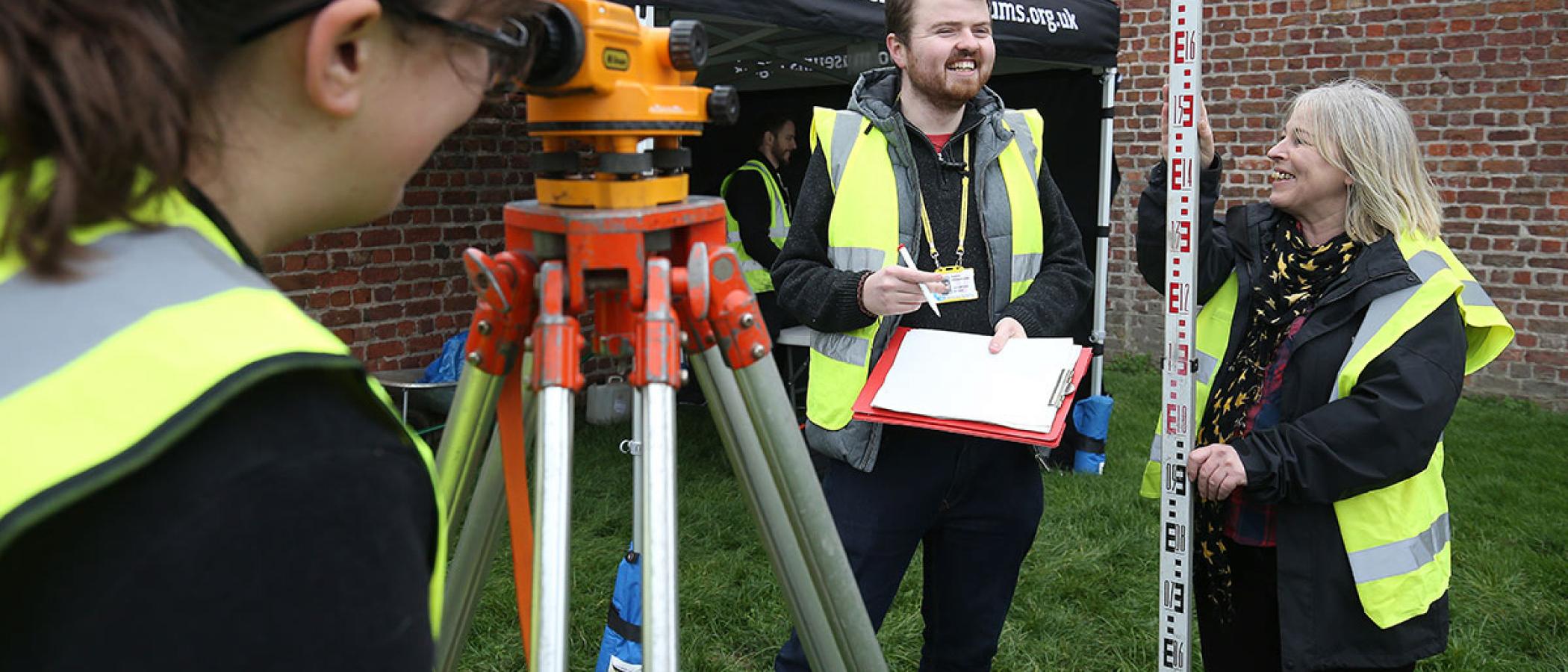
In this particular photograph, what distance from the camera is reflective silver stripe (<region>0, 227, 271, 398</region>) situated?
23.4 inches

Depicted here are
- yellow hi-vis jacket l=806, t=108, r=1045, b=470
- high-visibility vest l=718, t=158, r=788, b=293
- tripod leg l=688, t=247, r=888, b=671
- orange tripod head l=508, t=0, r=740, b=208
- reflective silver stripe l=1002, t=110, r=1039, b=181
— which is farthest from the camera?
high-visibility vest l=718, t=158, r=788, b=293

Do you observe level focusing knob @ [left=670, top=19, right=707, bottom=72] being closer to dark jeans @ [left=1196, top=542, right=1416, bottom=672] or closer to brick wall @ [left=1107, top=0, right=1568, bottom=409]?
dark jeans @ [left=1196, top=542, right=1416, bottom=672]

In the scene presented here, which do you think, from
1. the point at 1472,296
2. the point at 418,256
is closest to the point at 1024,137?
the point at 1472,296

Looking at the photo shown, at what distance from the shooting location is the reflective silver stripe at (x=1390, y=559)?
7.45 ft

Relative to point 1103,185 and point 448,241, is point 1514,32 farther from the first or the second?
point 448,241

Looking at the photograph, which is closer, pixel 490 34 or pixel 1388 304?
pixel 490 34

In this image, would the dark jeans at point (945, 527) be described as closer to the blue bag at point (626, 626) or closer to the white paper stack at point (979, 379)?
Answer: the white paper stack at point (979, 379)

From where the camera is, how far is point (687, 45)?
122 centimetres

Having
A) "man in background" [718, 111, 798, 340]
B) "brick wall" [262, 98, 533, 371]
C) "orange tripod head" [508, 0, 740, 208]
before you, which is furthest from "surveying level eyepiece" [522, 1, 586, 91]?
"man in background" [718, 111, 798, 340]

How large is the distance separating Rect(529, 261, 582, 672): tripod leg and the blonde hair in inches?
77.3

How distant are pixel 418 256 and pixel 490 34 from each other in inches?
207

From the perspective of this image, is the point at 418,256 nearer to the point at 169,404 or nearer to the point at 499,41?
the point at 499,41

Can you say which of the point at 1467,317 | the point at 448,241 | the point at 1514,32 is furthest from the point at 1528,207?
the point at 448,241

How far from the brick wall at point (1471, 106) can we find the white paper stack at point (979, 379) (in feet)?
17.3
